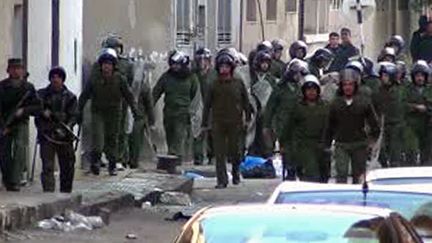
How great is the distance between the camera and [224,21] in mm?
34656

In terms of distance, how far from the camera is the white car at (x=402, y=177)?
12258 millimetres

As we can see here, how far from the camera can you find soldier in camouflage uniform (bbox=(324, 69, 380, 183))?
18828mm

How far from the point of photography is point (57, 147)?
19438mm

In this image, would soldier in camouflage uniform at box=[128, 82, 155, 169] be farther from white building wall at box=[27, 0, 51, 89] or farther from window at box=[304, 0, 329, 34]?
window at box=[304, 0, 329, 34]

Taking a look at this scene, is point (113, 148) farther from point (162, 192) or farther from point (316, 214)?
point (316, 214)

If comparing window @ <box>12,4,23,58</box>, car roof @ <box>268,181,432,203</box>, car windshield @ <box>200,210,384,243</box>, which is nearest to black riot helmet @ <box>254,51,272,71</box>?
window @ <box>12,4,23,58</box>

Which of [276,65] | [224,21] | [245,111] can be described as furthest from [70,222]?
[224,21]

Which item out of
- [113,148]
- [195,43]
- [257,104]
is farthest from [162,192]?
[195,43]

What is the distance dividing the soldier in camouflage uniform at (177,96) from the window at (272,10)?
42.9ft

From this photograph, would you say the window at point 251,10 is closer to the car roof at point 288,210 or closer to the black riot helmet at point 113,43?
the black riot helmet at point 113,43

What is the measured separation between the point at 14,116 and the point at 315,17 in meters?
24.9

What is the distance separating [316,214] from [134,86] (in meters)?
16.4

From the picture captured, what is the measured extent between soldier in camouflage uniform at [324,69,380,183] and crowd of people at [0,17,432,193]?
0.01m

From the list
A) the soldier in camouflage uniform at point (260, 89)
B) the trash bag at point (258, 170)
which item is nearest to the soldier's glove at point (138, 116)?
the trash bag at point (258, 170)
